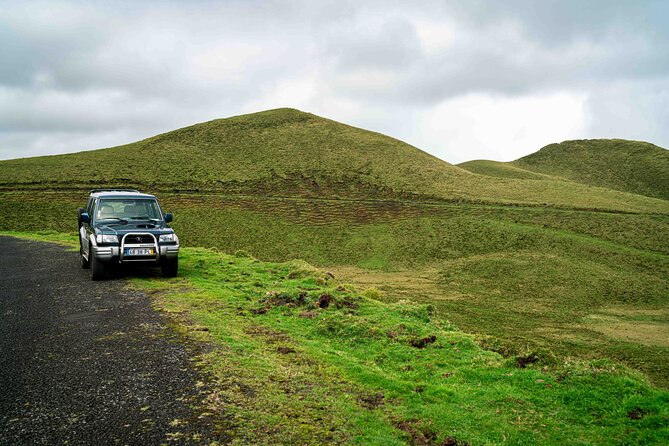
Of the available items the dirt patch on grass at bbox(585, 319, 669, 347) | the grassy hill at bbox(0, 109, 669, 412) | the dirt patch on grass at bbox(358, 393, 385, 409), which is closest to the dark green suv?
the grassy hill at bbox(0, 109, 669, 412)

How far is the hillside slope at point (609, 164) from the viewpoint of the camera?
113 m

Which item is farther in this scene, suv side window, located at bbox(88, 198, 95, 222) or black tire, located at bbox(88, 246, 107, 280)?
suv side window, located at bbox(88, 198, 95, 222)

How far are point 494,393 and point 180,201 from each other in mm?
52445

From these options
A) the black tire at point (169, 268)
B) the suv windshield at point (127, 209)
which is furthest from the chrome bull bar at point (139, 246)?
the suv windshield at point (127, 209)

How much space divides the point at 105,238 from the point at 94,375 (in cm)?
881

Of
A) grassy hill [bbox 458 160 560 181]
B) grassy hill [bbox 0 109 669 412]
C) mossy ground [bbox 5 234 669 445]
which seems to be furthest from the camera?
grassy hill [bbox 458 160 560 181]

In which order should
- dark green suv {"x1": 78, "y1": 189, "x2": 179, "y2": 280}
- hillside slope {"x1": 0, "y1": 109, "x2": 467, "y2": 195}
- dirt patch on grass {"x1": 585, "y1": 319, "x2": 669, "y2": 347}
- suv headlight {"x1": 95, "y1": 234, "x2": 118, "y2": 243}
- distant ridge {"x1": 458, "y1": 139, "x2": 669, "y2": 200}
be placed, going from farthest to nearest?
distant ridge {"x1": 458, "y1": 139, "x2": 669, "y2": 200} < hillside slope {"x1": 0, "y1": 109, "x2": 467, "y2": 195} < dirt patch on grass {"x1": 585, "y1": 319, "x2": 669, "y2": 347} < dark green suv {"x1": 78, "y1": 189, "x2": 179, "y2": 280} < suv headlight {"x1": 95, "y1": 234, "x2": 118, "y2": 243}

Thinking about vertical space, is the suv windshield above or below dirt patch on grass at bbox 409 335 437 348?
above

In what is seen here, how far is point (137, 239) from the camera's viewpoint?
51.1 ft

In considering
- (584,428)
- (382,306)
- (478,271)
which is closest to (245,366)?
(584,428)

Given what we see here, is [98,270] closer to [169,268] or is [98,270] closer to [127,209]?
[169,268]

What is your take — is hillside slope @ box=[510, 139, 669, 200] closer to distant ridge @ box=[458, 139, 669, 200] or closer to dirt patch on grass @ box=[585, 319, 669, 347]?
distant ridge @ box=[458, 139, 669, 200]

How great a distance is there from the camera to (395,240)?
154 feet

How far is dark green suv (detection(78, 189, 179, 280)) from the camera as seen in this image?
50.1 feet
